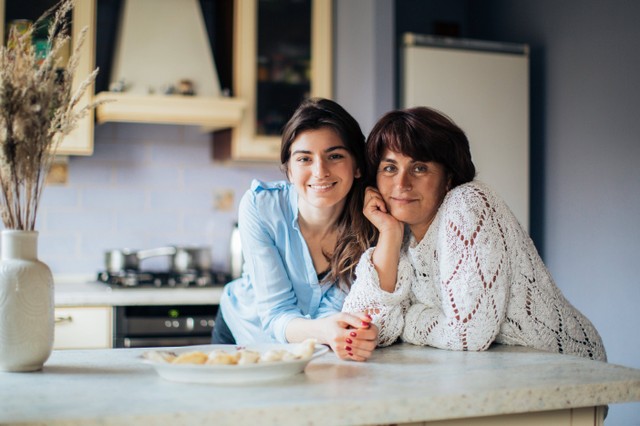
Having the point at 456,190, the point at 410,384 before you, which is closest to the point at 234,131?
the point at 456,190

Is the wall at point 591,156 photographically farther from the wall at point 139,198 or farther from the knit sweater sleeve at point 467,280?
the knit sweater sleeve at point 467,280

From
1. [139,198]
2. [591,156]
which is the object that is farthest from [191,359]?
[591,156]

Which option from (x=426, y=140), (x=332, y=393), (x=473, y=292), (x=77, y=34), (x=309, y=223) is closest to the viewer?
(x=332, y=393)

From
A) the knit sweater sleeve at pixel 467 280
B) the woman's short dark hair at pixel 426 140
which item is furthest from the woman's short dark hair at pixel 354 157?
the knit sweater sleeve at pixel 467 280

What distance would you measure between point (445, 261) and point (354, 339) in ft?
1.05

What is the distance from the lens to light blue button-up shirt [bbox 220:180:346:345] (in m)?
1.95

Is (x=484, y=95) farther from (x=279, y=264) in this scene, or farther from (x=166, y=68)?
(x=279, y=264)

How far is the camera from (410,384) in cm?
128

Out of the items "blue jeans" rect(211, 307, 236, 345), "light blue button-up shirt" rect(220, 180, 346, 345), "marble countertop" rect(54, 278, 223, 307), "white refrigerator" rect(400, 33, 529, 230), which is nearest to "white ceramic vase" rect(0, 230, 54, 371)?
"light blue button-up shirt" rect(220, 180, 346, 345)

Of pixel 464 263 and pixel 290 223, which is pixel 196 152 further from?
pixel 464 263

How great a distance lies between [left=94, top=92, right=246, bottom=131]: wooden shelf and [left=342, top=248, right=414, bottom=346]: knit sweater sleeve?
1.81 metres

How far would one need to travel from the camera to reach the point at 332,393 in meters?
1.20

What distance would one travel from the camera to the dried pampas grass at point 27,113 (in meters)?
1.31

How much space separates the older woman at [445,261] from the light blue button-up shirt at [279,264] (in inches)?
8.5
